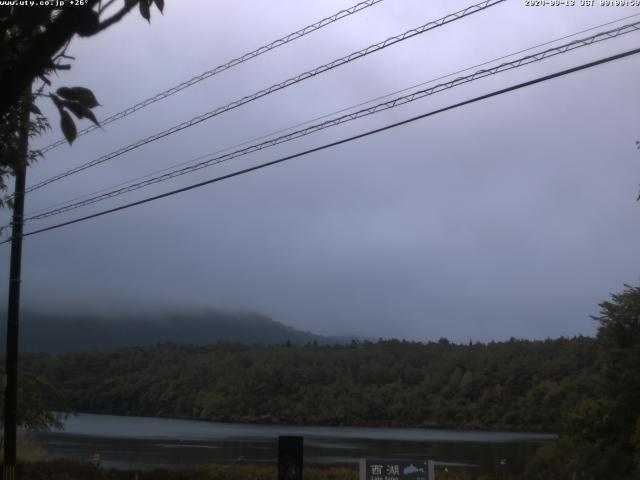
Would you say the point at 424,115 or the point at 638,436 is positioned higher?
the point at 424,115

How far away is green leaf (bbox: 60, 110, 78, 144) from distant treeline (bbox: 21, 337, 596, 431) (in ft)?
169

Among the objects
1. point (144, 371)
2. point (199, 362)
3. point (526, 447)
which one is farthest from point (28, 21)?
point (199, 362)

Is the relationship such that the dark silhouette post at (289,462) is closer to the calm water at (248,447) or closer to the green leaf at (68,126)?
the green leaf at (68,126)

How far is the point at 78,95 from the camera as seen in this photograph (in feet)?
13.7

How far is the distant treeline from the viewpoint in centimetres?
5962

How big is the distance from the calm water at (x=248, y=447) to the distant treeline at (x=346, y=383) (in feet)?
13.2

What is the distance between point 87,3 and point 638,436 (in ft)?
70.8

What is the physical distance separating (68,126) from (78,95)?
187 mm

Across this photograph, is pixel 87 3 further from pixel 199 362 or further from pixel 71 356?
pixel 199 362

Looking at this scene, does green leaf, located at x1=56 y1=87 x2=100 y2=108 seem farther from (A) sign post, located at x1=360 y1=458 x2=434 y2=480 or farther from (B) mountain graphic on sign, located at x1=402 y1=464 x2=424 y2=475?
(B) mountain graphic on sign, located at x1=402 y1=464 x2=424 y2=475

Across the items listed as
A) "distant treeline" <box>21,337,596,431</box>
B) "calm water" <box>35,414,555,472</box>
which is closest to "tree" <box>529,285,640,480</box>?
"calm water" <box>35,414,555,472</box>

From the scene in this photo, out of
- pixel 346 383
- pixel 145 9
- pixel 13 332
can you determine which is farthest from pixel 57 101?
pixel 346 383

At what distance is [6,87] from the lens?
3.62m

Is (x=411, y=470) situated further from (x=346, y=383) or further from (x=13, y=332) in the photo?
(x=346, y=383)
